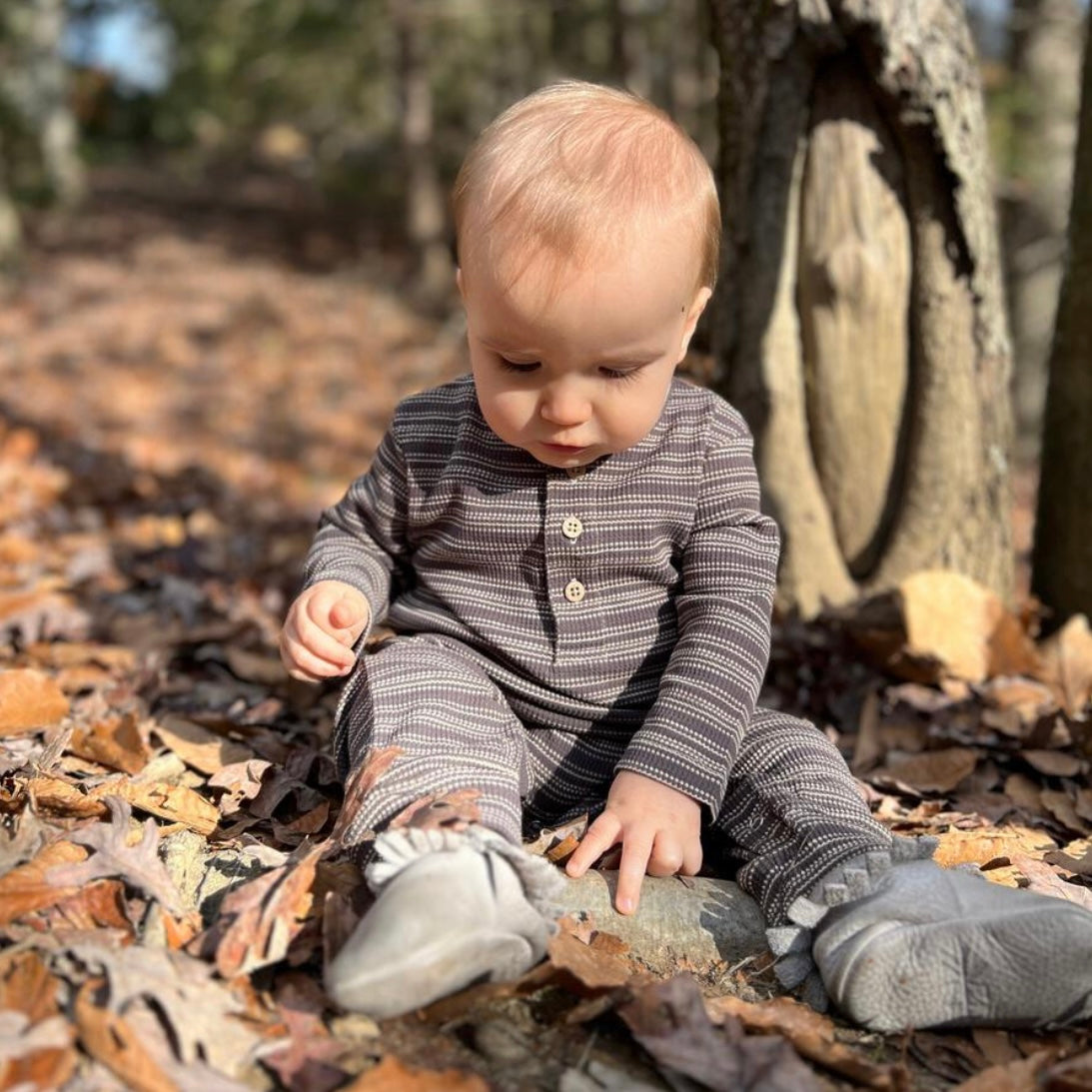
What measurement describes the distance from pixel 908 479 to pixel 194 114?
2675 cm

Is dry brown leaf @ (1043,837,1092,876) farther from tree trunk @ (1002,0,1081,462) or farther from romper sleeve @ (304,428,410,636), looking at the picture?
tree trunk @ (1002,0,1081,462)

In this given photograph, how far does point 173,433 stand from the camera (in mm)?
7141

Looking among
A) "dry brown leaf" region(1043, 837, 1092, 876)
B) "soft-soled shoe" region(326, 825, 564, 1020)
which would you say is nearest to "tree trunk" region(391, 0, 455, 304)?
"dry brown leaf" region(1043, 837, 1092, 876)

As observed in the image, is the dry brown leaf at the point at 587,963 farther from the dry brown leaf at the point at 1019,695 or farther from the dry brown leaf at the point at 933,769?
the dry brown leaf at the point at 1019,695

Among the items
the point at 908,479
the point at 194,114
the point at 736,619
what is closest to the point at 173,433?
the point at 908,479

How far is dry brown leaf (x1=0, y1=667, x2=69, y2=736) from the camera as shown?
2.59 metres

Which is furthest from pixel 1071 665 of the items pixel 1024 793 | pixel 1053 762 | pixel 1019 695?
pixel 1024 793

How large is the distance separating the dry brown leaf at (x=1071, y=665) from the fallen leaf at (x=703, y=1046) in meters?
1.83

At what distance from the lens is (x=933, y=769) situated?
2.74 metres

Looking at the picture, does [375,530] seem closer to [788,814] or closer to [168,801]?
[168,801]

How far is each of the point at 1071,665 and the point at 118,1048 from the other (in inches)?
105

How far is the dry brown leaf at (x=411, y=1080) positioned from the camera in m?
1.49

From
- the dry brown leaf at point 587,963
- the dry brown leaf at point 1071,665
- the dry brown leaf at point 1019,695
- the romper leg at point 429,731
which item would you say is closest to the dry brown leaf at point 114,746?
the romper leg at point 429,731

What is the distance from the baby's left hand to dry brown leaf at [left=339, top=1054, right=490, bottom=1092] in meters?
0.49
